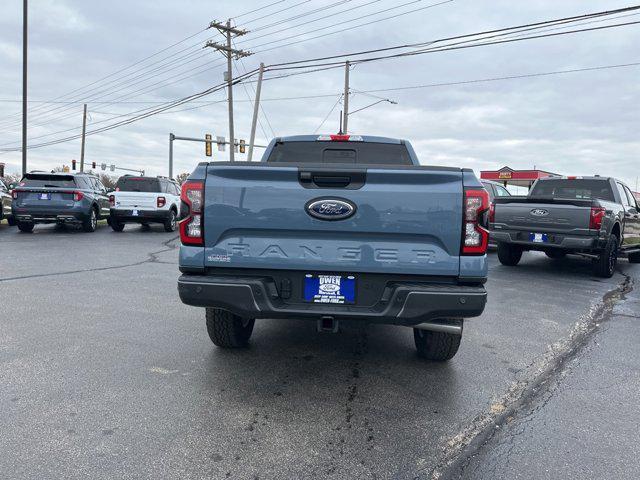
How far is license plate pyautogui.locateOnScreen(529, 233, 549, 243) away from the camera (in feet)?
28.9

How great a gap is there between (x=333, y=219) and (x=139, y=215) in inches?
521

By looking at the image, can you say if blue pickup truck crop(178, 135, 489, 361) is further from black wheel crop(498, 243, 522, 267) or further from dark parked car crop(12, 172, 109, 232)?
dark parked car crop(12, 172, 109, 232)

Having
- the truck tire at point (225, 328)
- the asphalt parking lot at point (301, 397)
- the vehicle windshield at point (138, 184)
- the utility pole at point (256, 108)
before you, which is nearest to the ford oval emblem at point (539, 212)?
the asphalt parking lot at point (301, 397)

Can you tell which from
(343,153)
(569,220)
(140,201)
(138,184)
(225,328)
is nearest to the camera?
(225,328)

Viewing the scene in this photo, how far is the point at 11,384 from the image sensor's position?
3.55 metres

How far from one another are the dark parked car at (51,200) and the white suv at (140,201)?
31.5 inches

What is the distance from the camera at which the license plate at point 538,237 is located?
882 cm

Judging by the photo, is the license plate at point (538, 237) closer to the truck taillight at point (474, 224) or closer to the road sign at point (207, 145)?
the truck taillight at point (474, 224)

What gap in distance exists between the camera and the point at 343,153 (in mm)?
5277

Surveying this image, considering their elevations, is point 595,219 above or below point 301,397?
above

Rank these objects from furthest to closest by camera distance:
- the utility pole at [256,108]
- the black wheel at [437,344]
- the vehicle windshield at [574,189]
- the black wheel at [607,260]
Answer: the utility pole at [256,108] → the vehicle windshield at [574,189] → the black wheel at [607,260] → the black wheel at [437,344]

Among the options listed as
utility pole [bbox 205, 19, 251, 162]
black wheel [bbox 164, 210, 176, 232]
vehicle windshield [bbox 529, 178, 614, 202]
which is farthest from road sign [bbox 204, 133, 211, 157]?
vehicle windshield [bbox 529, 178, 614, 202]

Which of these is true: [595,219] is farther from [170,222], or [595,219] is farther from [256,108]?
[256,108]

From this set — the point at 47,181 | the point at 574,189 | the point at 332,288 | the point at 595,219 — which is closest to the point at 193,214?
the point at 332,288
